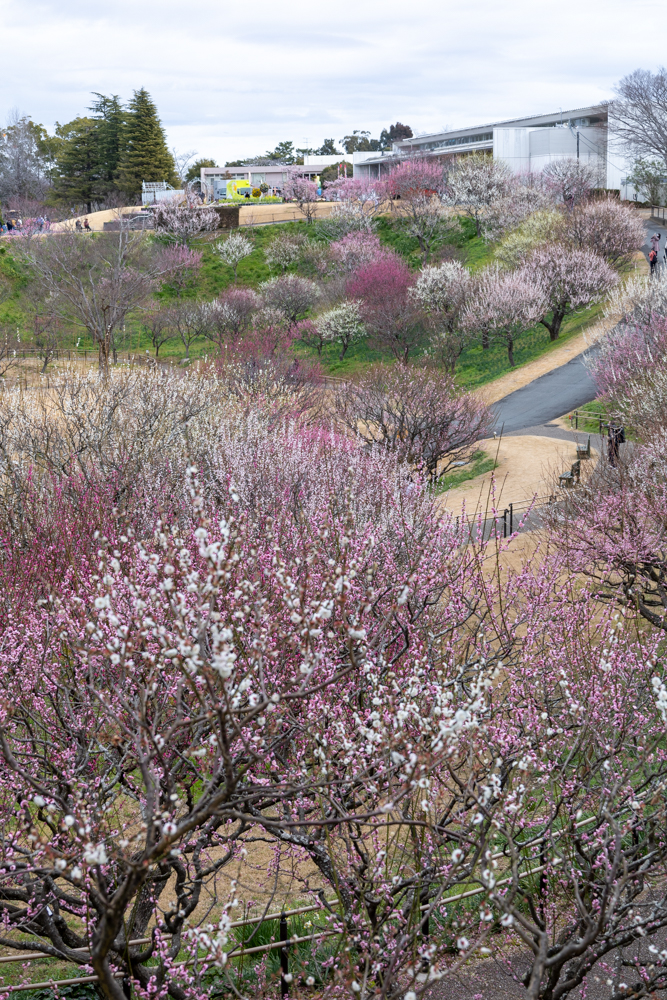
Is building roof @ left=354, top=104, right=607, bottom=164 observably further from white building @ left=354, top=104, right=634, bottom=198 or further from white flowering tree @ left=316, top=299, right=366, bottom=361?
white flowering tree @ left=316, top=299, right=366, bottom=361

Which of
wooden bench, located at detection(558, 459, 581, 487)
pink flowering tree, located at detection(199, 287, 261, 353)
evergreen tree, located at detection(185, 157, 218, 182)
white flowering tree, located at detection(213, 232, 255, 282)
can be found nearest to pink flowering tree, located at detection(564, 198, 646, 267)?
pink flowering tree, located at detection(199, 287, 261, 353)

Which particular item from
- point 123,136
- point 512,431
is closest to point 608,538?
point 512,431

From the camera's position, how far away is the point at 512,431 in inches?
1283

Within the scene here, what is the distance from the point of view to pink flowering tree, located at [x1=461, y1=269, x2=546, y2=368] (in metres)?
41.2

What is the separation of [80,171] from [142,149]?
27.4 feet

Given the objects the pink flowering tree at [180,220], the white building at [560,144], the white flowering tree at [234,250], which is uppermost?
the white building at [560,144]

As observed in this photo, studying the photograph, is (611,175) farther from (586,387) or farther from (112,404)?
(112,404)

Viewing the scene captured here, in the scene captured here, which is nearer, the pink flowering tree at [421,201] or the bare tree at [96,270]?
the bare tree at [96,270]

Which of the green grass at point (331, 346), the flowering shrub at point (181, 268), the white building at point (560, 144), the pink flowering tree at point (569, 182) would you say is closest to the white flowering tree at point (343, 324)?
the green grass at point (331, 346)

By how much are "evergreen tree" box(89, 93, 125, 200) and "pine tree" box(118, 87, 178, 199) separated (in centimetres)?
191

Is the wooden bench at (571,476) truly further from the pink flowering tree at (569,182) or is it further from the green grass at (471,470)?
the pink flowering tree at (569,182)

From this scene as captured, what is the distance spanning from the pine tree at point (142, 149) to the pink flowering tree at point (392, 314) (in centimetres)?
3497

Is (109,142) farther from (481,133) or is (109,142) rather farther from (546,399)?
(546,399)

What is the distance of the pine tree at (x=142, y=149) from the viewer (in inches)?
2899
